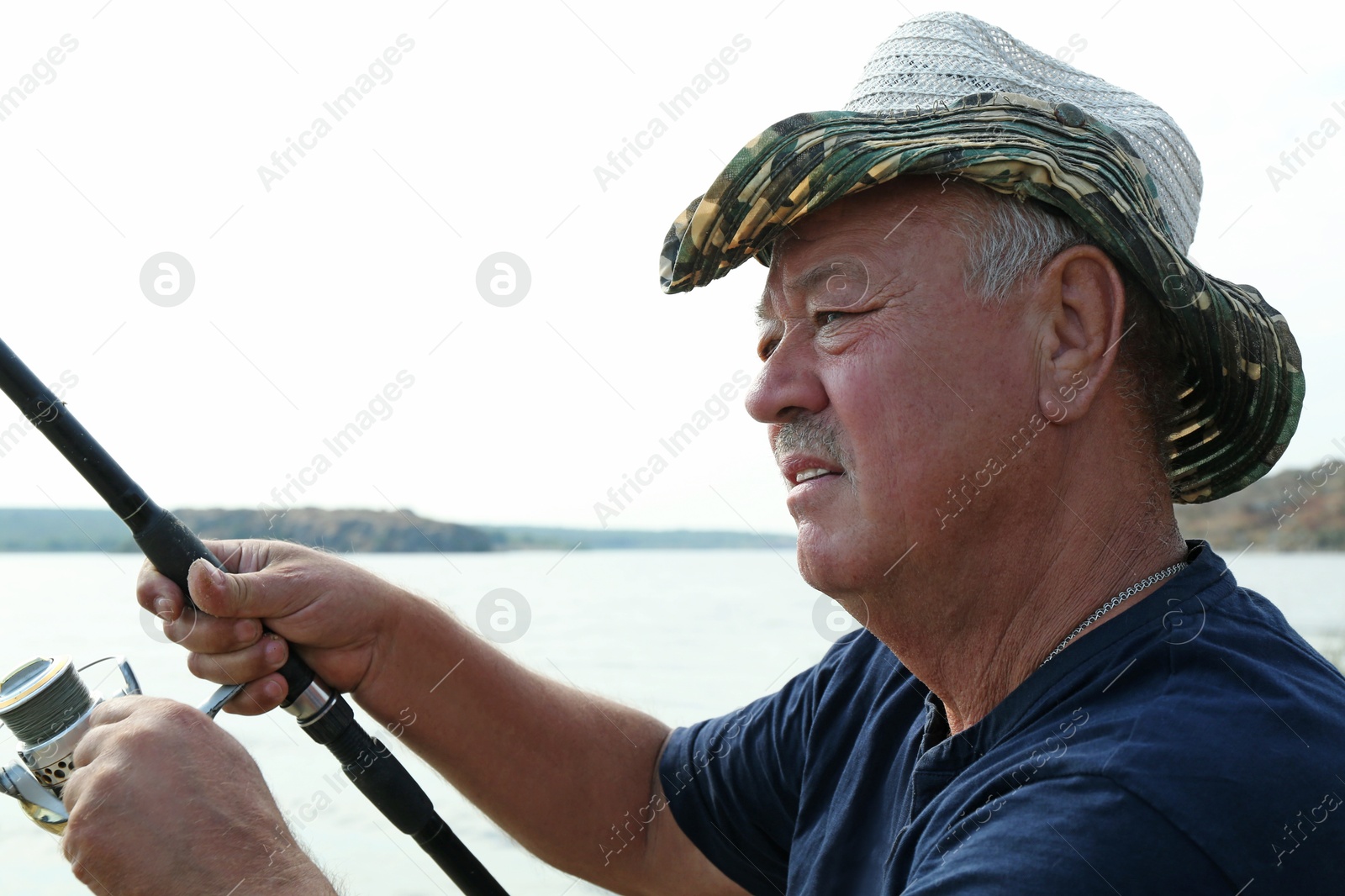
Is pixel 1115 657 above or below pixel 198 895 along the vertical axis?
above

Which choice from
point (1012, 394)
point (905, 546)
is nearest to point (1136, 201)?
point (1012, 394)

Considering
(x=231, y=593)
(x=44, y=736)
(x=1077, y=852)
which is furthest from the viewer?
(x=231, y=593)

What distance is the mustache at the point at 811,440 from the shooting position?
5.40 feet

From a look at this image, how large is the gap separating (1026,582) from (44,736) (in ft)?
4.95

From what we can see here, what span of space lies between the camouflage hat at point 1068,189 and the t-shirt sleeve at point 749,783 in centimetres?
90

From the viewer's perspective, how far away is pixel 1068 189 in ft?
4.91

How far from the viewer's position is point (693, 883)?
2.26 m

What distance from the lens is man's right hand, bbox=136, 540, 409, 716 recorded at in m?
1.88

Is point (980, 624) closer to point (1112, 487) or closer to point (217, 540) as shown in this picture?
point (1112, 487)

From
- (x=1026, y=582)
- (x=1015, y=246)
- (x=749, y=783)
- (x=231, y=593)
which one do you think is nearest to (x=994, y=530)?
(x=1026, y=582)

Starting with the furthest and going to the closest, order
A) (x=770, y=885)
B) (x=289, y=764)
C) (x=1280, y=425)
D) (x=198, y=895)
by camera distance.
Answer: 1. (x=289, y=764)
2. (x=770, y=885)
3. (x=1280, y=425)
4. (x=198, y=895)

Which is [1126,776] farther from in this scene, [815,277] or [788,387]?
[815,277]

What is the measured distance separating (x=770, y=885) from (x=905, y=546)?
1001 millimetres

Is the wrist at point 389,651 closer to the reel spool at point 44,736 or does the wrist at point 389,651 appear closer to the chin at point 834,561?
the reel spool at point 44,736
